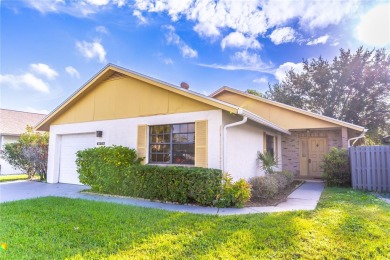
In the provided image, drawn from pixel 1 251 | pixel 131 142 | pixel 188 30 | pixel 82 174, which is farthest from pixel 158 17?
pixel 1 251

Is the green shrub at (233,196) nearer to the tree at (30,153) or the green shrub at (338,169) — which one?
the green shrub at (338,169)

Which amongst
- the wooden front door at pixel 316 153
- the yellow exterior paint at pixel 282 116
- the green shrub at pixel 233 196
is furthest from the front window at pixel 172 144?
the wooden front door at pixel 316 153

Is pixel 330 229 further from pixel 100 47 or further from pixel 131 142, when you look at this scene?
pixel 100 47

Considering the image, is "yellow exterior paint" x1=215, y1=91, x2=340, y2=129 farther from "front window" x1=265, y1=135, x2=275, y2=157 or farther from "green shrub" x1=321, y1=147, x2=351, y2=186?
"green shrub" x1=321, y1=147, x2=351, y2=186

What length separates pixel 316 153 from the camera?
45.7 ft

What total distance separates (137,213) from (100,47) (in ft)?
28.0

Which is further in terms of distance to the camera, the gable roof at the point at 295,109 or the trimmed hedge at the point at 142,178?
the gable roof at the point at 295,109

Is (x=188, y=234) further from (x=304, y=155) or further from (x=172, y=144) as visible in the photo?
(x=304, y=155)

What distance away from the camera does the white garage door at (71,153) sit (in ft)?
35.0

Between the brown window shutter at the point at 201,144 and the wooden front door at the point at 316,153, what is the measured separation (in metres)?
9.45

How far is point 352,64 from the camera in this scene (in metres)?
22.8

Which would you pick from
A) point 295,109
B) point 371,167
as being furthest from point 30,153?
point 371,167

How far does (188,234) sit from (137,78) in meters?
6.34

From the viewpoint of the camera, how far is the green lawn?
11.2 feet
